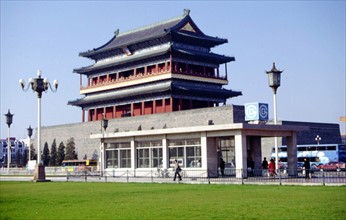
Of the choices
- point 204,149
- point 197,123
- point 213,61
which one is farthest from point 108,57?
point 204,149

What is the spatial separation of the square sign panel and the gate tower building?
93.1 feet

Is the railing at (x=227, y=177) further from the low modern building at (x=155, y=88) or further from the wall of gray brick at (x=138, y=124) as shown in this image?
the wall of gray brick at (x=138, y=124)

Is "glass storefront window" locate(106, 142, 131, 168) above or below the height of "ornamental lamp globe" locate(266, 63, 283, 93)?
below

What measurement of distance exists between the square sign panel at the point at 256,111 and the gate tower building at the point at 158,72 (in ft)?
93.1

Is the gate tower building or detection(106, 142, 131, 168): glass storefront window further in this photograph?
the gate tower building

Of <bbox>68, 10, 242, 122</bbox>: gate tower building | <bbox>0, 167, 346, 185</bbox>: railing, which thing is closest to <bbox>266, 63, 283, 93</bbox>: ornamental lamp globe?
<bbox>0, 167, 346, 185</bbox>: railing

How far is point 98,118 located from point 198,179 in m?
48.5

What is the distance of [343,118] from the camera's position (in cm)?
6419

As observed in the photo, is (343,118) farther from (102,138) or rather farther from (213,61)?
(102,138)

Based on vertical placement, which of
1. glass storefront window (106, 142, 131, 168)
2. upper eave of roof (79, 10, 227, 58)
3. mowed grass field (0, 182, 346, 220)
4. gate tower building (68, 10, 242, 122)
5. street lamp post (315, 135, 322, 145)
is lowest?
mowed grass field (0, 182, 346, 220)

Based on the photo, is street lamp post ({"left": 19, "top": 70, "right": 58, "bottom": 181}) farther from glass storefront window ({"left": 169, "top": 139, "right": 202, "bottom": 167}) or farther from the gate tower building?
the gate tower building

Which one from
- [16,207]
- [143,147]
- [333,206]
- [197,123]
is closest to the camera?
[333,206]

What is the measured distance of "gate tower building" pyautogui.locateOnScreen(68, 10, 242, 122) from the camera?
2699 inches

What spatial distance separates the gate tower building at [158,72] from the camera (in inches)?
2699
